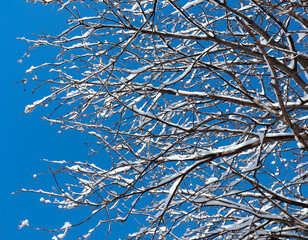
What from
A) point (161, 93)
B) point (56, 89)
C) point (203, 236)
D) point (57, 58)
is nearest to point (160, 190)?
point (203, 236)

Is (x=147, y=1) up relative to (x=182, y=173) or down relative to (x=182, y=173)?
up

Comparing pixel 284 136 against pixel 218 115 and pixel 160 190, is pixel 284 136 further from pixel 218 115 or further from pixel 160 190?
pixel 160 190

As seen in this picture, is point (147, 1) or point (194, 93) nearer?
point (194, 93)

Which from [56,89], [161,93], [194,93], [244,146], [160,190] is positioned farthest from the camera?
[160,190]

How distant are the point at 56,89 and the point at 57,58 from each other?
66 centimetres

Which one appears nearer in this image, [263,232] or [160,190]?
[263,232]

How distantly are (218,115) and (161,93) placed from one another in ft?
3.52

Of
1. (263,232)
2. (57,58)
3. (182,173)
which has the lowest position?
(263,232)

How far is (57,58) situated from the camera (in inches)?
196

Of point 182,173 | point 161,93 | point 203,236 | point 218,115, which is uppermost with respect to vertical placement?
point 161,93

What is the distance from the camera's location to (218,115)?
4.09 meters

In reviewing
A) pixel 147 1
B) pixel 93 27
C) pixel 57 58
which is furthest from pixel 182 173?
pixel 147 1

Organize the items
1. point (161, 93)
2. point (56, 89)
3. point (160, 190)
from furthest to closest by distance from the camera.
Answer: point (160, 190)
point (56, 89)
point (161, 93)

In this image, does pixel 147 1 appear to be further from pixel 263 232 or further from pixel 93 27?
pixel 263 232
